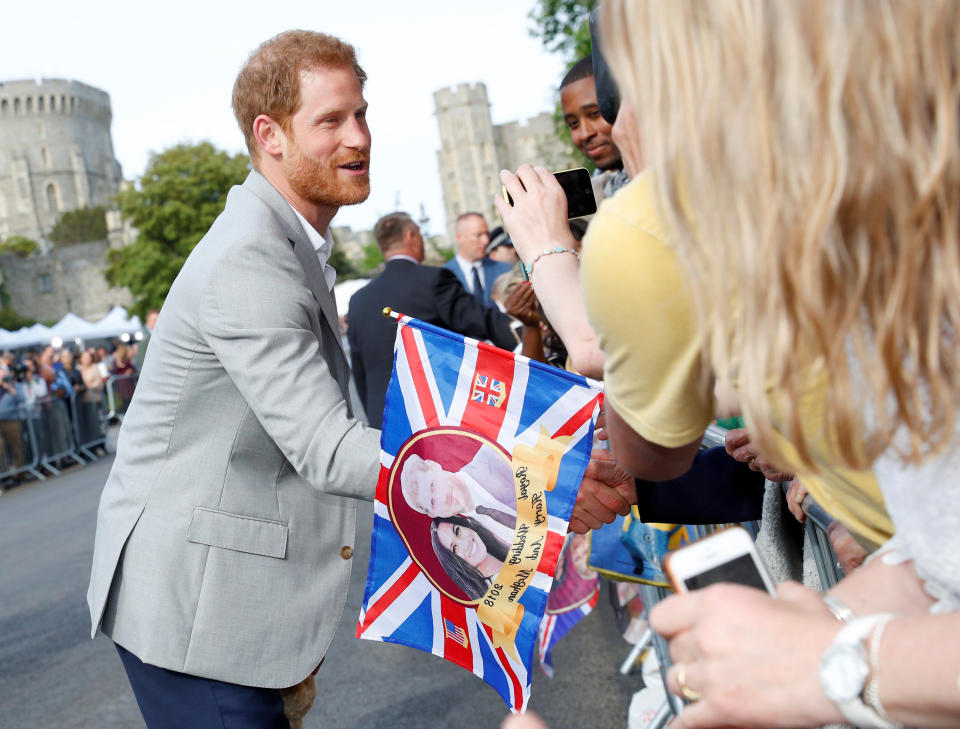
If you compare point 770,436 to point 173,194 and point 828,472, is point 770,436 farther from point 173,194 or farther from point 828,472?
point 173,194

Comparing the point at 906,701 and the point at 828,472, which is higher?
the point at 828,472

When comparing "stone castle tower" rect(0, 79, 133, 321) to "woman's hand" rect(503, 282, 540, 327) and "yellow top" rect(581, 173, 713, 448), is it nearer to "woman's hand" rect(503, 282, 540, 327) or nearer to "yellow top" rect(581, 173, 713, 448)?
"woman's hand" rect(503, 282, 540, 327)

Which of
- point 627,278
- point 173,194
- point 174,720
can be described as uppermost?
point 173,194

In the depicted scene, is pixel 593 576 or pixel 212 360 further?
pixel 593 576

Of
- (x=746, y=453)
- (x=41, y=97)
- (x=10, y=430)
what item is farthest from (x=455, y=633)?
(x=41, y=97)

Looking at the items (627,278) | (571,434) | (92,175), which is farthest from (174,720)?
(92,175)

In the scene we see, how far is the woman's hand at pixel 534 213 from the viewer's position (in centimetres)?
191

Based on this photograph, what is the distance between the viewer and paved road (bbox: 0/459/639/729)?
13.7ft

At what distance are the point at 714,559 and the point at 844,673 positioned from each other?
0.55 feet

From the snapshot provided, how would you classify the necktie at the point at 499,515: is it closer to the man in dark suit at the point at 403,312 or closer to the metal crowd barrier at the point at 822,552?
the metal crowd barrier at the point at 822,552

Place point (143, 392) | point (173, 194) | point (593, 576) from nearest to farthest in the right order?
point (143, 392) → point (593, 576) → point (173, 194)

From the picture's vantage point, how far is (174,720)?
2.18 metres

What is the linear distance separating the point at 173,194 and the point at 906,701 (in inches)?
2063

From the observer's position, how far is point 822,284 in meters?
0.88
